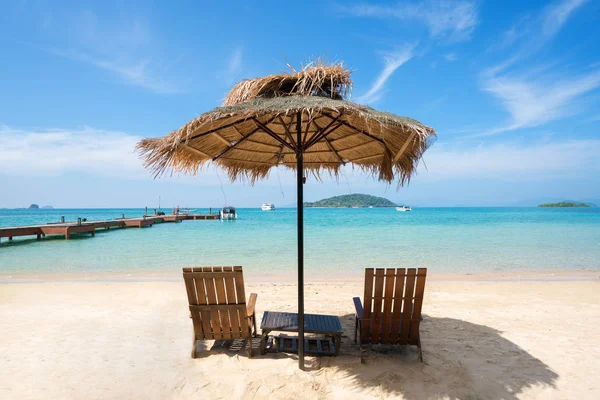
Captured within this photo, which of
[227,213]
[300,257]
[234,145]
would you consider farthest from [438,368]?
[227,213]

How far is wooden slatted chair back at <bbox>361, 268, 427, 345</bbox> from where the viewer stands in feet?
9.75

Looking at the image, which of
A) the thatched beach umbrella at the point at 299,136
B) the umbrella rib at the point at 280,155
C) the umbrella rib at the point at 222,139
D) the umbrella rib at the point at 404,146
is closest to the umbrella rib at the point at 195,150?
the thatched beach umbrella at the point at 299,136

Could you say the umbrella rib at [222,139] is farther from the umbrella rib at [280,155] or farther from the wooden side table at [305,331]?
the wooden side table at [305,331]

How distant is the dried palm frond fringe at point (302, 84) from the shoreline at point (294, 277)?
210 inches

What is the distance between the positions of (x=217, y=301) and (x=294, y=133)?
1.96 meters

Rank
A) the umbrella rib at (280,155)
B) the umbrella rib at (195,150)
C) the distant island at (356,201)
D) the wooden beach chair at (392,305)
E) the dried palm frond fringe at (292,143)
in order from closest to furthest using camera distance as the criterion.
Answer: the dried palm frond fringe at (292,143)
the wooden beach chair at (392,305)
the umbrella rib at (195,150)
the umbrella rib at (280,155)
the distant island at (356,201)

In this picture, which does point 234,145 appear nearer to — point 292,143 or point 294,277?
point 292,143

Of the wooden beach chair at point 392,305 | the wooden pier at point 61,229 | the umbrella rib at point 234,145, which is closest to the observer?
the wooden beach chair at point 392,305

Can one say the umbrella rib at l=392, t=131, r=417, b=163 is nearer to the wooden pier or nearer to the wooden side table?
the wooden side table

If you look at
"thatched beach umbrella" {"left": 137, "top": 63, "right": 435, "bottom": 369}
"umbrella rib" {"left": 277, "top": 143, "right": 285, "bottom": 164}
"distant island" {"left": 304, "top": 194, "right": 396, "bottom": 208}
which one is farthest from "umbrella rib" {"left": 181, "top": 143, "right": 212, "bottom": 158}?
"distant island" {"left": 304, "top": 194, "right": 396, "bottom": 208}

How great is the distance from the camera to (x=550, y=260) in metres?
11.3

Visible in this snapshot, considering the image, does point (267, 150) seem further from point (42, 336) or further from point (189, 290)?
point (42, 336)

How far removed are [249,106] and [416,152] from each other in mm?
1853

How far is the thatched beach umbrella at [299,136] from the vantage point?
105 inches
